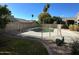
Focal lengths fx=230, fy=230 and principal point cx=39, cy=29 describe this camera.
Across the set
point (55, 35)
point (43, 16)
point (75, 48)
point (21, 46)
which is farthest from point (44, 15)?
point (75, 48)

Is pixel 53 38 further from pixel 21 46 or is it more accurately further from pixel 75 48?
pixel 21 46

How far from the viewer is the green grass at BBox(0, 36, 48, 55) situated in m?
7.53

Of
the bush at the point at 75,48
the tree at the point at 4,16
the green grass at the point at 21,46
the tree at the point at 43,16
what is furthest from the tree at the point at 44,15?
the bush at the point at 75,48

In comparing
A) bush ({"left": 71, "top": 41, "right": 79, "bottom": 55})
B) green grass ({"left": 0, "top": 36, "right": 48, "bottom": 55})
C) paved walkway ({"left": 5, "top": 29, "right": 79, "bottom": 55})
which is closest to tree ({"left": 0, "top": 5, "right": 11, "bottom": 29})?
green grass ({"left": 0, "top": 36, "right": 48, "bottom": 55})

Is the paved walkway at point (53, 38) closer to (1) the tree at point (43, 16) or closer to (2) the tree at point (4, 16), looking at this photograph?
(1) the tree at point (43, 16)

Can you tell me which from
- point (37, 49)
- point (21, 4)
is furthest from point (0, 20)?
point (37, 49)

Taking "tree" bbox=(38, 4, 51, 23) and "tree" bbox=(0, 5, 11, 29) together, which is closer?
"tree" bbox=(38, 4, 51, 23)

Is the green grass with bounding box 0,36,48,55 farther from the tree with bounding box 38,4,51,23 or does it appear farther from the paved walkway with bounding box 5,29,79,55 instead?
the tree with bounding box 38,4,51,23

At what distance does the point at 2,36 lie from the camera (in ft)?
25.1

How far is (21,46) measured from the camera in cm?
763

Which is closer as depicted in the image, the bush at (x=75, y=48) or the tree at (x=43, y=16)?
the bush at (x=75, y=48)

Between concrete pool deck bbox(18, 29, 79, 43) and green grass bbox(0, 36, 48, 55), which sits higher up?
→ concrete pool deck bbox(18, 29, 79, 43)

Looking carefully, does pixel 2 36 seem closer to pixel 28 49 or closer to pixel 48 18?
pixel 28 49

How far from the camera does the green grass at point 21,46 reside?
7.53 m
